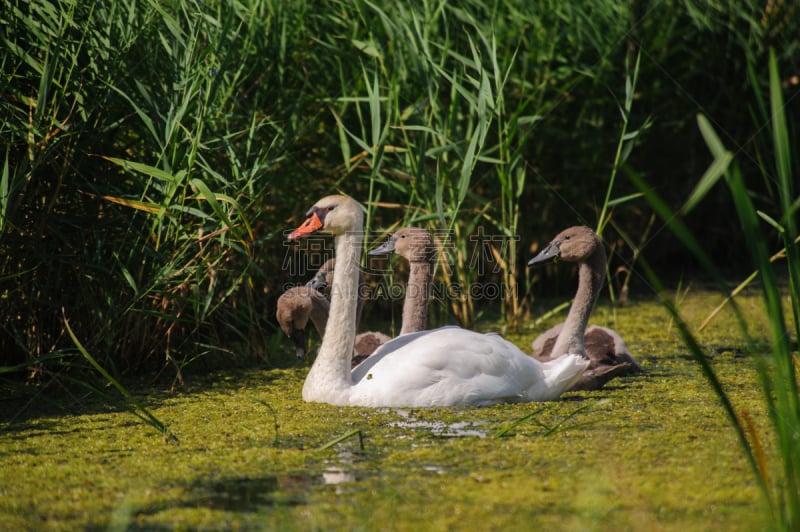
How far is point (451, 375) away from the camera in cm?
446

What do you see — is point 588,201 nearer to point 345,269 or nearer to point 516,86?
point 516,86

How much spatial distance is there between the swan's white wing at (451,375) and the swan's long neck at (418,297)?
69 centimetres

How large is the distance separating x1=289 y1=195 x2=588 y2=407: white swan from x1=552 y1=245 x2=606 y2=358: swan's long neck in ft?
1.45

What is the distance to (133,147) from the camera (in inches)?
207

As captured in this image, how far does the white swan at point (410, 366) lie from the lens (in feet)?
14.6

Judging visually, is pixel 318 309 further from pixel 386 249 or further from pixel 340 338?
pixel 340 338

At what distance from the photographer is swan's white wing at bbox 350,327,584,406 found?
443cm

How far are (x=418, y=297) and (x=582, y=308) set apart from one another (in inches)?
35.1

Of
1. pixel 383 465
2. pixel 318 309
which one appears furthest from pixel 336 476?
pixel 318 309

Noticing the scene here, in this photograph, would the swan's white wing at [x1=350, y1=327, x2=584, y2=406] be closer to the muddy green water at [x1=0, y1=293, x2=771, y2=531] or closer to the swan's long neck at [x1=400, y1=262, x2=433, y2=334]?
the muddy green water at [x1=0, y1=293, x2=771, y2=531]

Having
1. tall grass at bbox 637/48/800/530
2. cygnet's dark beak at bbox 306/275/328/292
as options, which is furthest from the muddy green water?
cygnet's dark beak at bbox 306/275/328/292

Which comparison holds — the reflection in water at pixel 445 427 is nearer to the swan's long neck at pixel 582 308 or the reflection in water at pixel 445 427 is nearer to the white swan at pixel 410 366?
the white swan at pixel 410 366

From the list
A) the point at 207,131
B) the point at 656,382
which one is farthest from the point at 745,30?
the point at 207,131

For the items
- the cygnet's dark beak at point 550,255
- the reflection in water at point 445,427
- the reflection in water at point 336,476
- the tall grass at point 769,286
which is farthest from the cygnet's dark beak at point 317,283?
the tall grass at point 769,286
